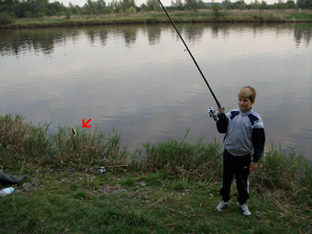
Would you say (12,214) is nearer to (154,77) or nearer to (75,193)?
(75,193)

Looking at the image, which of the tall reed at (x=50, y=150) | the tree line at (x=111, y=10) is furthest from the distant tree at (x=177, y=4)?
the tall reed at (x=50, y=150)

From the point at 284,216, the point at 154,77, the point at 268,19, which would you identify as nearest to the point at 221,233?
the point at 284,216

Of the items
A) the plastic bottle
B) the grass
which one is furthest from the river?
the plastic bottle

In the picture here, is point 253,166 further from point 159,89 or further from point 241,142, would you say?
point 159,89

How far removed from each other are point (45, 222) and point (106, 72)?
40.3 feet

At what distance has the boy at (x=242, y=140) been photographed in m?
3.18

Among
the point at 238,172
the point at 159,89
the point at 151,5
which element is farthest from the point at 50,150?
the point at 151,5

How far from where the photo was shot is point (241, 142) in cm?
324

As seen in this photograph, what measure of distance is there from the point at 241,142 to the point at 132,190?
6.04 ft

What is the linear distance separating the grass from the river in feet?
6.32

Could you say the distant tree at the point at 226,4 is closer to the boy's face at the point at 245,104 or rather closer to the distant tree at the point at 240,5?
the distant tree at the point at 240,5

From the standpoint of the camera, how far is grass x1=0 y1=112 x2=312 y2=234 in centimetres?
321

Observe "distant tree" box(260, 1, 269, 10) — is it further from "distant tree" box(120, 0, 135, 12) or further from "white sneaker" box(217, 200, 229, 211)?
"white sneaker" box(217, 200, 229, 211)

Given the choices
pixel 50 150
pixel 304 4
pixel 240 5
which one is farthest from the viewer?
pixel 240 5
